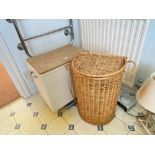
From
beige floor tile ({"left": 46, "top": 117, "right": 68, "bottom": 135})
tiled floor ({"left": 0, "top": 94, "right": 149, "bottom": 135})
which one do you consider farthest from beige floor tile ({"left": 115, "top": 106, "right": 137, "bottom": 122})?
beige floor tile ({"left": 46, "top": 117, "right": 68, "bottom": 135})

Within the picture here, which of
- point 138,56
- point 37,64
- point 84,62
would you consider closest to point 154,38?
point 138,56

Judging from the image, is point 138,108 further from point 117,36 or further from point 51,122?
point 51,122

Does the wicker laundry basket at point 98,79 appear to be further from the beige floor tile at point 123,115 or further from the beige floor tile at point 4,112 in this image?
the beige floor tile at point 4,112

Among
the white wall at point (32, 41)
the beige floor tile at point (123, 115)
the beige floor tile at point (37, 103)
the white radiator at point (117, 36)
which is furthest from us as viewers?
the beige floor tile at point (37, 103)

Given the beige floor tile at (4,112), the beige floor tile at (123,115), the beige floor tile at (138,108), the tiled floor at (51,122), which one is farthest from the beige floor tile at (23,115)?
the beige floor tile at (138,108)

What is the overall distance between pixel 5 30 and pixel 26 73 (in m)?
0.47

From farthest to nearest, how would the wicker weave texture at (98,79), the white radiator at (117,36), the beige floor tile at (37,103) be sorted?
the beige floor tile at (37,103) → the white radiator at (117,36) → the wicker weave texture at (98,79)

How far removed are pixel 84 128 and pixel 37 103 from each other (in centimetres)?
62

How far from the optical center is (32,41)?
1294 mm

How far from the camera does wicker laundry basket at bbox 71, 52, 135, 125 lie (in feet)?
2.79

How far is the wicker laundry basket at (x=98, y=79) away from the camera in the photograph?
85 cm

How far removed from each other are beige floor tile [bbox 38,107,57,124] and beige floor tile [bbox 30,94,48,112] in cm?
5

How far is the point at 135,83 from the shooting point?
138 cm
